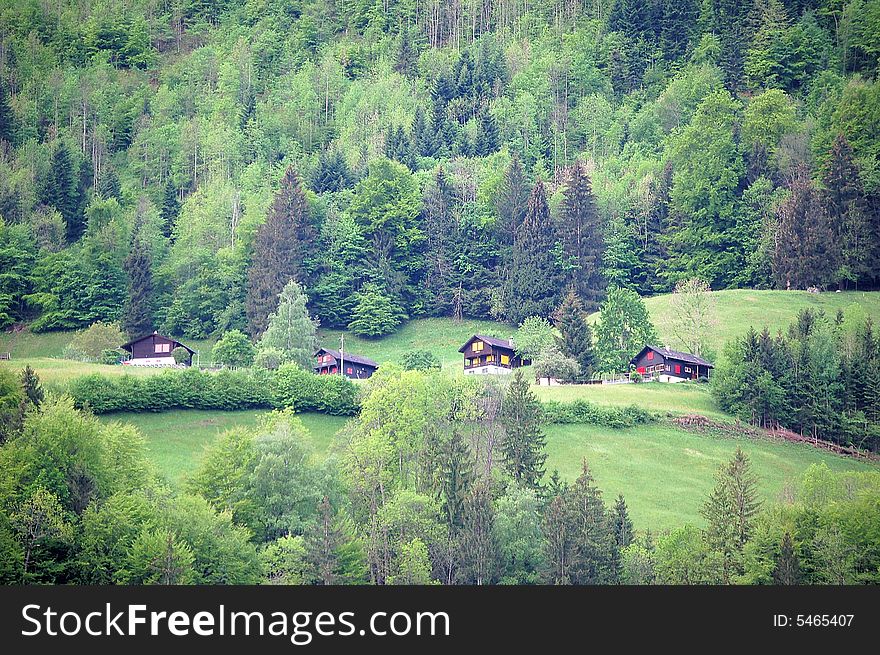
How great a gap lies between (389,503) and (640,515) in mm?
18084

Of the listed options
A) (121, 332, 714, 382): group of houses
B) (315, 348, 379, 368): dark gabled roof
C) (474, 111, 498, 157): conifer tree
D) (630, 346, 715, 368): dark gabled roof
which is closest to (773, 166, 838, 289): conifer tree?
(630, 346, 715, 368): dark gabled roof

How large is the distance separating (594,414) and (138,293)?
67751mm

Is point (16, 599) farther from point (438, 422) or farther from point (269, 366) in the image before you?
point (269, 366)

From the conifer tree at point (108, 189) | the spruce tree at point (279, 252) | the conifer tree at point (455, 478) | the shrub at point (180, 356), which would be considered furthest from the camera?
the conifer tree at point (108, 189)

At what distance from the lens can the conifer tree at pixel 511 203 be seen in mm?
164625

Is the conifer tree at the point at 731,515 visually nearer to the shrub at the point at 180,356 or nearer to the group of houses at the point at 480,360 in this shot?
the group of houses at the point at 480,360

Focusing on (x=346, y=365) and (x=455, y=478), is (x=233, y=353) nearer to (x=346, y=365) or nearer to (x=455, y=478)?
(x=346, y=365)

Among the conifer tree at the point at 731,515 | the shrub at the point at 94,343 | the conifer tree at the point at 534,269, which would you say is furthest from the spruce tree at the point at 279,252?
the conifer tree at the point at 731,515

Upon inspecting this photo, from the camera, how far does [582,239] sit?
16062 cm

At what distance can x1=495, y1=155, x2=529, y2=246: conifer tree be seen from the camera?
16462cm

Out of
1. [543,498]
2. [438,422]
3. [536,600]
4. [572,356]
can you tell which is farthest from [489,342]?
[536,600]

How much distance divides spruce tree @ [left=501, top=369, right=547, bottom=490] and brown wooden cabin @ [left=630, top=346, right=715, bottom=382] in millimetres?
26679

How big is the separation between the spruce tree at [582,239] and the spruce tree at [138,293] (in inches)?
1818

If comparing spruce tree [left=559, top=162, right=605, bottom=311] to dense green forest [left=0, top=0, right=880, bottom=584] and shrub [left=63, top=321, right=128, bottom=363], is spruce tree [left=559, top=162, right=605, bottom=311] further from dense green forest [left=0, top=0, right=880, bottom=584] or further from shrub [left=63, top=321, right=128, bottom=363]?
shrub [left=63, top=321, right=128, bottom=363]
